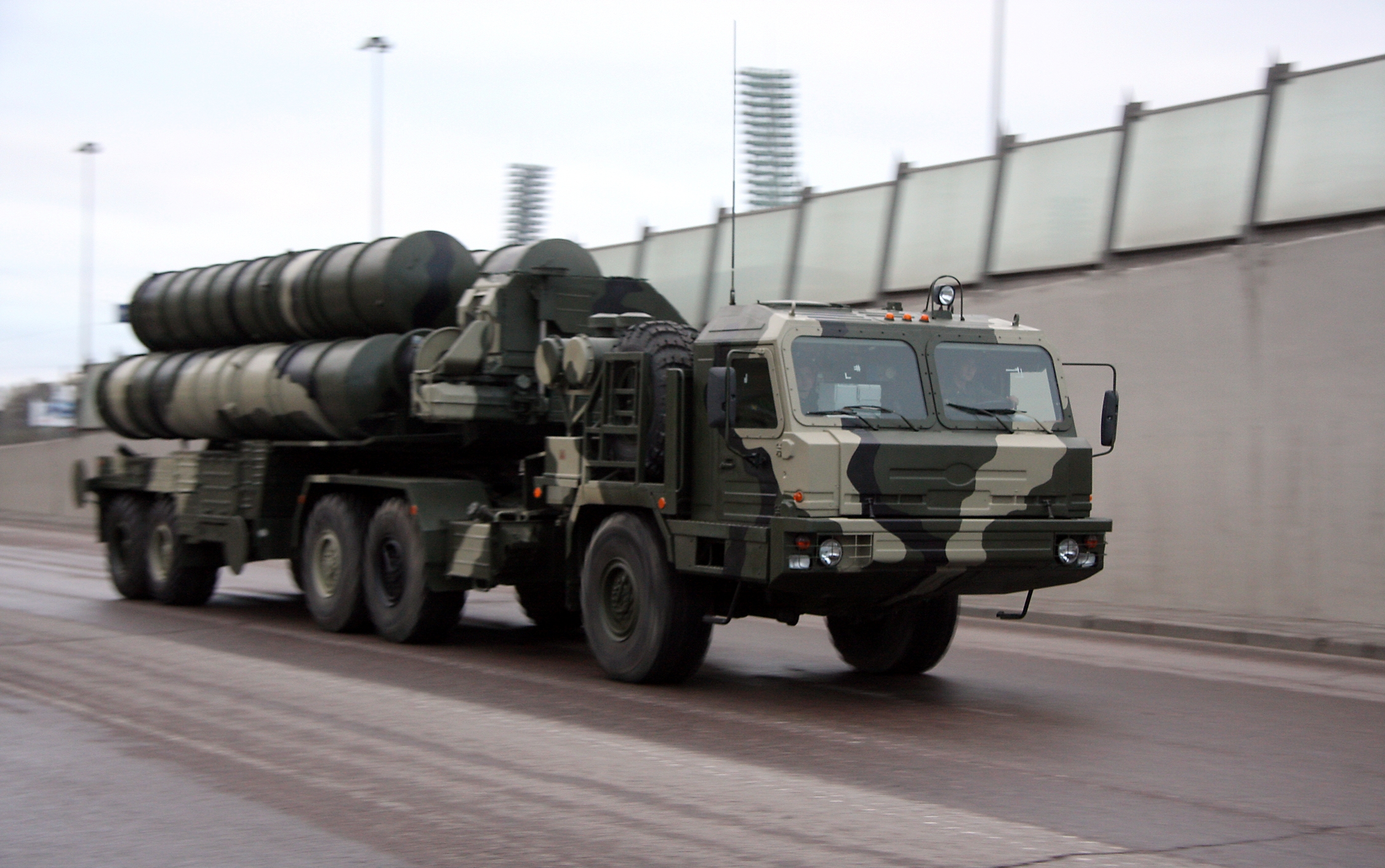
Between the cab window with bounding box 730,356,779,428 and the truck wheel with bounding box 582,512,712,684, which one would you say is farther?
the truck wheel with bounding box 582,512,712,684

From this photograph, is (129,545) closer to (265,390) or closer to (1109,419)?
(265,390)

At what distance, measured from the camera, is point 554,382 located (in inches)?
477

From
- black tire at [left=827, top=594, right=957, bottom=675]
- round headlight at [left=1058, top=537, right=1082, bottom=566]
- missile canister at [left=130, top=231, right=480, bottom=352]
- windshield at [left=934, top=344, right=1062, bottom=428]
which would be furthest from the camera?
missile canister at [left=130, top=231, right=480, bottom=352]

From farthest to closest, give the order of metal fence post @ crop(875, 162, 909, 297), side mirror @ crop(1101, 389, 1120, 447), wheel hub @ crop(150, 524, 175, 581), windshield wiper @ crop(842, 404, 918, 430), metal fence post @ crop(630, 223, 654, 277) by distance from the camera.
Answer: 1. metal fence post @ crop(630, 223, 654, 277)
2. metal fence post @ crop(875, 162, 909, 297)
3. wheel hub @ crop(150, 524, 175, 581)
4. side mirror @ crop(1101, 389, 1120, 447)
5. windshield wiper @ crop(842, 404, 918, 430)

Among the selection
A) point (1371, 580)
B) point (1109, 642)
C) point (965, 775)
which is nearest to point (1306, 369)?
point (1371, 580)

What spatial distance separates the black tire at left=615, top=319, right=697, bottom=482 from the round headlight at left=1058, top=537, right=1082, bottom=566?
110 inches

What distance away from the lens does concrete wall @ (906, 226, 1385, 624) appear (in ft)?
48.0

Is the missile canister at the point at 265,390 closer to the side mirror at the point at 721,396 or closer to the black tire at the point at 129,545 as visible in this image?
the black tire at the point at 129,545

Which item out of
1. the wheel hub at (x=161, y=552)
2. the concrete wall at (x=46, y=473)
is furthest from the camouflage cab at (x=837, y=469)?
the concrete wall at (x=46, y=473)

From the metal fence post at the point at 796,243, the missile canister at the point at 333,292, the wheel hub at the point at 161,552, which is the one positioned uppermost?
the metal fence post at the point at 796,243

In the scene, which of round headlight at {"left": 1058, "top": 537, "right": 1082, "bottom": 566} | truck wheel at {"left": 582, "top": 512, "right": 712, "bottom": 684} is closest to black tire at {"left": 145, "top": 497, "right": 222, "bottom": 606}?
truck wheel at {"left": 582, "top": 512, "right": 712, "bottom": 684}

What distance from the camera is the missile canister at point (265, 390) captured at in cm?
1441

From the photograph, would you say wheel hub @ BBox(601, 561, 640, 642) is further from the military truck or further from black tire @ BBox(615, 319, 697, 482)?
black tire @ BBox(615, 319, 697, 482)

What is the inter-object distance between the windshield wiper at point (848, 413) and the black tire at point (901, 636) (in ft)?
6.28
